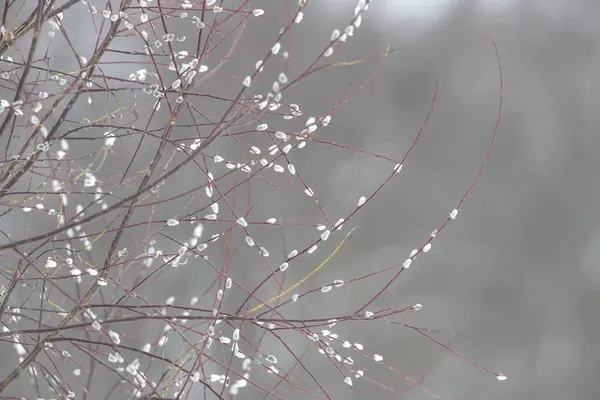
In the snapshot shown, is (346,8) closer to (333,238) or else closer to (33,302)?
(333,238)

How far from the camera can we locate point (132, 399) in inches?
18.3

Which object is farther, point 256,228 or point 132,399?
point 256,228

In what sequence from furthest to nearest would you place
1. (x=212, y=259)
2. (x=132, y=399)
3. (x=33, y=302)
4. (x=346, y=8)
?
(x=346, y=8), (x=212, y=259), (x=33, y=302), (x=132, y=399)

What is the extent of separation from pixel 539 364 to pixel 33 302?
58.6 inches

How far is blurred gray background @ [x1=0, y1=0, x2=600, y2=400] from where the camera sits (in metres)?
1.75

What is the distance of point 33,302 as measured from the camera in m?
1.53

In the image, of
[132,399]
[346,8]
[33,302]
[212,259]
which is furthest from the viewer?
[346,8]

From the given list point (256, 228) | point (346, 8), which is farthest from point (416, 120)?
point (256, 228)

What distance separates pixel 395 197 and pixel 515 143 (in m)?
0.43

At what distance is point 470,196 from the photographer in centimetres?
181

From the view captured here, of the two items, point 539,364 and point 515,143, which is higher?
point 515,143

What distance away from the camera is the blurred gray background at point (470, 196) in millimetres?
1750

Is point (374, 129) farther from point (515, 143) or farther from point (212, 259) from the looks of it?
point (212, 259)

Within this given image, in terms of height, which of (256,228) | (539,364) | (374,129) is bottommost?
(539,364)
